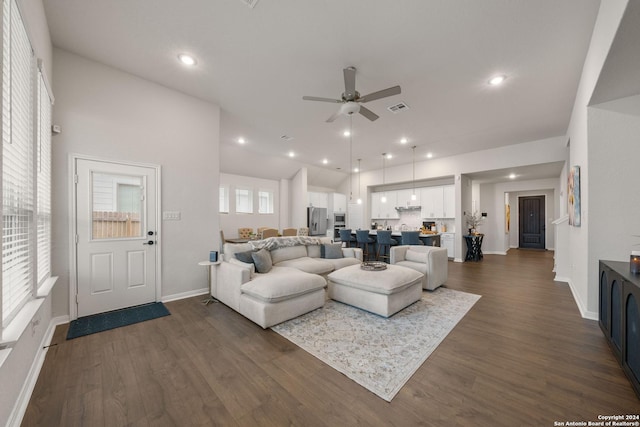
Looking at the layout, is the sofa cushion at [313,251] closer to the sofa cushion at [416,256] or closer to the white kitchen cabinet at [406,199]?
the sofa cushion at [416,256]

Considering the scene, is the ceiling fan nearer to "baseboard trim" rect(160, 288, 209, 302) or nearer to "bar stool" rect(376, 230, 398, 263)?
"baseboard trim" rect(160, 288, 209, 302)

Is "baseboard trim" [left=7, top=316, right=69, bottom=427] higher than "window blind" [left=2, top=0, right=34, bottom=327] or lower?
lower

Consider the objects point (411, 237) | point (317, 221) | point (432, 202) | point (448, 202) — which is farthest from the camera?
point (317, 221)

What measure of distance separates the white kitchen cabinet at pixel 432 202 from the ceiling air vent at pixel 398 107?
14.1 ft

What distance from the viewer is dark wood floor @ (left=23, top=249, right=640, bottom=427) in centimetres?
150

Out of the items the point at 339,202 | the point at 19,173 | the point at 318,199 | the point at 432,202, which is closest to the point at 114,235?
the point at 19,173

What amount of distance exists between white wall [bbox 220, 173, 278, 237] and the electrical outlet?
354 cm

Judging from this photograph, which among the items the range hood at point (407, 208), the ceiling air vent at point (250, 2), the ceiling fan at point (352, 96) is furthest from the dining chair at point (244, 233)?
the ceiling air vent at point (250, 2)

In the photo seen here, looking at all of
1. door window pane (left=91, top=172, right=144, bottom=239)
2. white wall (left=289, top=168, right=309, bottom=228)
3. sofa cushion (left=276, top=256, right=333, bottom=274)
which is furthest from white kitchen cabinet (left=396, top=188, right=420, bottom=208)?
door window pane (left=91, top=172, right=144, bottom=239)

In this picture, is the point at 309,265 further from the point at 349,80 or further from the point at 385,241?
the point at 385,241

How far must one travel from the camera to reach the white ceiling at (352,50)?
2270 mm

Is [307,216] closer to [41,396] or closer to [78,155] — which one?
[78,155]

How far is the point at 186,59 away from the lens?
2.98 meters

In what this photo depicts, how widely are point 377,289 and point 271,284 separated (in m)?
1.26
